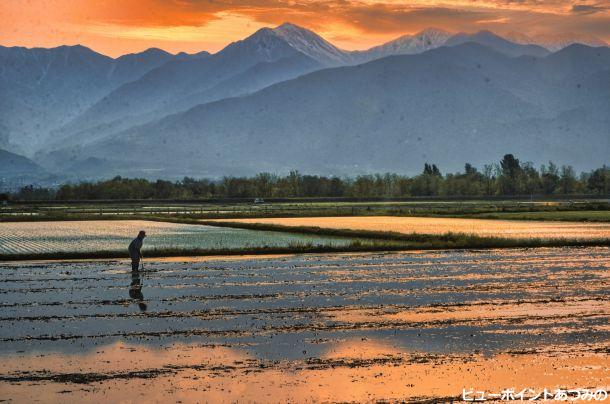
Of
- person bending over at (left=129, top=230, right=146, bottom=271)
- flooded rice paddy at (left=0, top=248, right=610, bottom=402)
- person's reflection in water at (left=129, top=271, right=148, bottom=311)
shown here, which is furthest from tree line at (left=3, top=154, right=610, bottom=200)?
flooded rice paddy at (left=0, top=248, right=610, bottom=402)

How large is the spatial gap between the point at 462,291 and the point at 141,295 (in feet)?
30.2

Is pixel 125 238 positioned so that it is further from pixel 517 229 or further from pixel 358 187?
Result: pixel 358 187

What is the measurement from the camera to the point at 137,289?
28.1 metres

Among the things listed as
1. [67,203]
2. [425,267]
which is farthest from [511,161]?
[425,267]

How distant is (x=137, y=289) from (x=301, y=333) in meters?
9.19

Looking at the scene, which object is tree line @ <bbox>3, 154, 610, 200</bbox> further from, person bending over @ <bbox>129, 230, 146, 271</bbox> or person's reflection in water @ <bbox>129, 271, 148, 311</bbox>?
person's reflection in water @ <bbox>129, 271, 148, 311</bbox>

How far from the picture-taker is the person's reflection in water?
24.8 metres

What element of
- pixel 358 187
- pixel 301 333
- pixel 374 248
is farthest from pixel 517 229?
pixel 358 187

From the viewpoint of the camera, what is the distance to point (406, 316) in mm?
22547

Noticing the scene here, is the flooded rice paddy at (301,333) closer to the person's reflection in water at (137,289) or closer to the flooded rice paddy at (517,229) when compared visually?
the person's reflection in water at (137,289)

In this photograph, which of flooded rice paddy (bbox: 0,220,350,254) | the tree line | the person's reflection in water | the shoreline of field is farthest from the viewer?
the tree line

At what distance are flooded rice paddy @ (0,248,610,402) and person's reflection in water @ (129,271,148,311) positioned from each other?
43mm

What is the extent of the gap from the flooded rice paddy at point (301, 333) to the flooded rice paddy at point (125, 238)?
1142cm

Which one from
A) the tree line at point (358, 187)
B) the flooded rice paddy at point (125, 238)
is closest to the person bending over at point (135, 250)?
the flooded rice paddy at point (125, 238)
